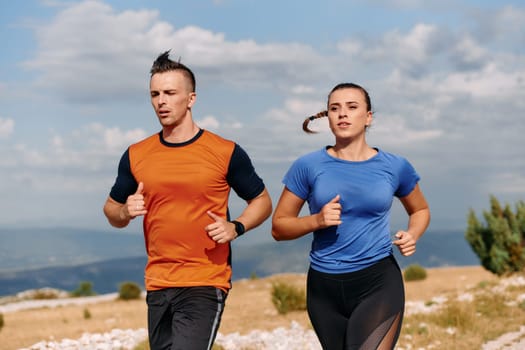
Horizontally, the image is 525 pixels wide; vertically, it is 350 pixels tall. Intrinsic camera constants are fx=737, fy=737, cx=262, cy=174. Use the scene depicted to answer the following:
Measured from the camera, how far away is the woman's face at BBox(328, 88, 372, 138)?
5.13 meters

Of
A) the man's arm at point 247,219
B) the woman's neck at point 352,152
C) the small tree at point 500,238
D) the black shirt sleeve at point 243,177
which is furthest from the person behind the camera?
the small tree at point 500,238

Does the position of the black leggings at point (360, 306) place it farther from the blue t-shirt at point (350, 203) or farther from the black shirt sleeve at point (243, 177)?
the black shirt sleeve at point (243, 177)

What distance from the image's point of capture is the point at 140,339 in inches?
502

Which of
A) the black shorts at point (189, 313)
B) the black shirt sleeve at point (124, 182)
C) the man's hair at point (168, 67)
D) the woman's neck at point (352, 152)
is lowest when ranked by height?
the black shorts at point (189, 313)

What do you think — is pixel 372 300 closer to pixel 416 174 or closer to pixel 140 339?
pixel 416 174

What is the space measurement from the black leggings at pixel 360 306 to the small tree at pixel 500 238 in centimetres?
1987

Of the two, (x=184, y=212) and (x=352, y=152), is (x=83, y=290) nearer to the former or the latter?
(x=184, y=212)

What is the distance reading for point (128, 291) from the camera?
34.1 metres

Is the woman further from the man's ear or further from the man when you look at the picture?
the man's ear

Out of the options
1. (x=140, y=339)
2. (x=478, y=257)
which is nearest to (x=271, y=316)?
(x=140, y=339)

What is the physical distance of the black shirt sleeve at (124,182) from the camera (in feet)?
18.1

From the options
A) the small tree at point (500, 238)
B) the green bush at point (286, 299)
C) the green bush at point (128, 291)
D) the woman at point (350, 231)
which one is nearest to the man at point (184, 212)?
the woman at point (350, 231)

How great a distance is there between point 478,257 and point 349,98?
21.0m

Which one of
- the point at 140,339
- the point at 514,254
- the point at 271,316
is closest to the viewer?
the point at 140,339
